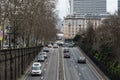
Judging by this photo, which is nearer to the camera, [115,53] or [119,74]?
[119,74]

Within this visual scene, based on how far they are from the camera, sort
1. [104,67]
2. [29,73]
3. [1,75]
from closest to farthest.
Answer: [1,75] < [104,67] < [29,73]

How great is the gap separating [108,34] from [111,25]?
2.46 meters

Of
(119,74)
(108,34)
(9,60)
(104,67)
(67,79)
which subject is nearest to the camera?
(9,60)

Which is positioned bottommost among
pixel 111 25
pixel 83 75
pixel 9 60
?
pixel 83 75

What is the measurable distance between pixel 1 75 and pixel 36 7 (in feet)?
107

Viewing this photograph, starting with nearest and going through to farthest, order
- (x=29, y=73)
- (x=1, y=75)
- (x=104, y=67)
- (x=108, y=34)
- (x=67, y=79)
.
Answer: (x=1, y=75)
(x=67, y=79)
(x=104, y=67)
(x=29, y=73)
(x=108, y=34)

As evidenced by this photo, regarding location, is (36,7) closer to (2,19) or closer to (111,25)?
(111,25)

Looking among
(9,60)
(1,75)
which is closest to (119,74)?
(9,60)

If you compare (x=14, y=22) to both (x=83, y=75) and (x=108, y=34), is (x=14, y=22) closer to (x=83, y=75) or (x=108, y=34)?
(x=83, y=75)

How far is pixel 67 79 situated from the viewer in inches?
1945

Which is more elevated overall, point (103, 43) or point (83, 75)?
point (103, 43)

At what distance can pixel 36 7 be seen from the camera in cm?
6197

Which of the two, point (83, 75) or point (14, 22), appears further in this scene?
point (83, 75)

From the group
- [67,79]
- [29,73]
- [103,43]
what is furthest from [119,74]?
[103,43]
